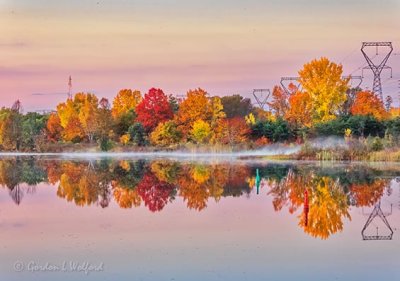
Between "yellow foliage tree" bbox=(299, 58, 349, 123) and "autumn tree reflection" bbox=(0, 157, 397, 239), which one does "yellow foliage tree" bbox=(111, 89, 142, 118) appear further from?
"autumn tree reflection" bbox=(0, 157, 397, 239)

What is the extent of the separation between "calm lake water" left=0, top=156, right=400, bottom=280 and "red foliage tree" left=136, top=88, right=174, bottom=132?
3950 centimetres

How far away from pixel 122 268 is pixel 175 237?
3.03m

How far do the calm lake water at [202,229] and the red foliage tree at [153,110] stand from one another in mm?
39495

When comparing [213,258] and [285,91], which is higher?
[285,91]

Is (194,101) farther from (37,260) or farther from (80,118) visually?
(37,260)

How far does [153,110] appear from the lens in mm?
68875

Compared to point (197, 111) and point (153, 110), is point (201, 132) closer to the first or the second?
point (197, 111)

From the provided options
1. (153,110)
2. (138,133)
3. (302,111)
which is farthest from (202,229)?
(153,110)

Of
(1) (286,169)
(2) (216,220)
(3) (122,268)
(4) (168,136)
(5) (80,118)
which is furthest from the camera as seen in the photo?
(5) (80,118)

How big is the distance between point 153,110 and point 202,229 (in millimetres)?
53904

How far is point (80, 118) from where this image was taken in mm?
73875

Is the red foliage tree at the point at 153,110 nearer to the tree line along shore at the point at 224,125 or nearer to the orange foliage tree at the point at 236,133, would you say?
the tree line along shore at the point at 224,125

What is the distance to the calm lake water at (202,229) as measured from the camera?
11.3 metres

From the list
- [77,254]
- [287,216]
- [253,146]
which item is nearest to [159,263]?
[77,254]
